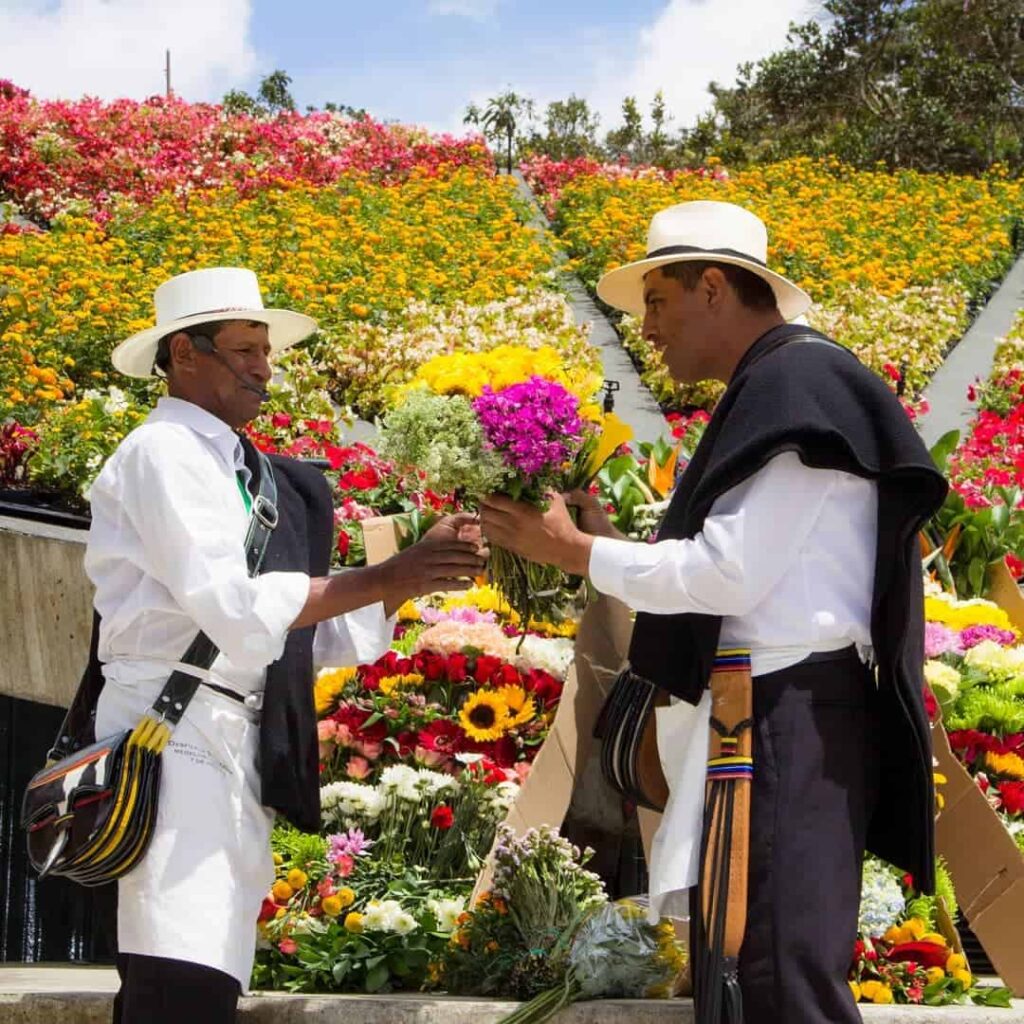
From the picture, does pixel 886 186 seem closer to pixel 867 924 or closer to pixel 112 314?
pixel 112 314

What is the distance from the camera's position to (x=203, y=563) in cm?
274

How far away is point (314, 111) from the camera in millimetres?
21922

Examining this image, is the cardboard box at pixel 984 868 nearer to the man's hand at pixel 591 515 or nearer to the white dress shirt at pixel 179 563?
the man's hand at pixel 591 515

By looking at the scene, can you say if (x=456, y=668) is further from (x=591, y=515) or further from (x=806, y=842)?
(x=806, y=842)

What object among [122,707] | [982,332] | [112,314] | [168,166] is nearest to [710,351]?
[122,707]

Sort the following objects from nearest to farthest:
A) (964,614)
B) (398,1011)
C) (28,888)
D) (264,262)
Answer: (398,1011) < (964,614) < (28,888) < (264,262)

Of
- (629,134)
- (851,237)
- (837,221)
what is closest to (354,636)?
(851,237)

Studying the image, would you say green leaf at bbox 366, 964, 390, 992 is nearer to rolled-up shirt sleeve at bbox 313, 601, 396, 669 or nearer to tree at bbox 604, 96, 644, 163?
rolled-up shirt sleeve at bbox 313, 601, 396, 669

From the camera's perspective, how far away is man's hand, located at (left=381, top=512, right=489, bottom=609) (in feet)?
9.96

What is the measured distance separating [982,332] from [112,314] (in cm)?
741

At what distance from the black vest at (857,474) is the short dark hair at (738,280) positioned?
15cm

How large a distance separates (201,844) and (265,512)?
0.66 meters

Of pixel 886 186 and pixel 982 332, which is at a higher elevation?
pixel 886 186

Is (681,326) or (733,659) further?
(681,326)
